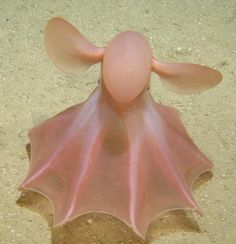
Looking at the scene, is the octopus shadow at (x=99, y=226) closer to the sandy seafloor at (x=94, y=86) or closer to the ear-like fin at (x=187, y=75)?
the sandy seafloor at (x=94, y=86)

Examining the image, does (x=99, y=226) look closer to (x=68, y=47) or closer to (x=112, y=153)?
(x=112, y=153)


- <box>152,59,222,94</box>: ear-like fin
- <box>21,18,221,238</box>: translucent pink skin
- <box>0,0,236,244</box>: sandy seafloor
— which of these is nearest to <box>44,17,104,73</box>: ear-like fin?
<box>21,18,221,238</box>: translucent pink skin

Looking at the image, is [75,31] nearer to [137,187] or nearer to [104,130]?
[104,130]

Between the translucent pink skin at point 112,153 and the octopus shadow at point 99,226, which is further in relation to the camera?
the octopus shadow at point 99,226

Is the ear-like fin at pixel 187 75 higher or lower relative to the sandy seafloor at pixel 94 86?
higher

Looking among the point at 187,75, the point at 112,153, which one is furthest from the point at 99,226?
the point at 187,75

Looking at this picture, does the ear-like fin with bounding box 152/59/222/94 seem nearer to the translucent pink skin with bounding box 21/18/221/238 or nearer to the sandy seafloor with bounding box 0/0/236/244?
the translucent pink skin with bounding box 21/18/221/238

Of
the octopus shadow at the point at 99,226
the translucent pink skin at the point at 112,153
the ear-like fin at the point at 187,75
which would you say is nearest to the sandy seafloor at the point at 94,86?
the octopus shadow at the point at 99,226

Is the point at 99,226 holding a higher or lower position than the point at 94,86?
lower

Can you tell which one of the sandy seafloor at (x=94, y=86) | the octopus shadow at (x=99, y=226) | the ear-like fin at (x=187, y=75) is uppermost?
the ear-like fin at (x=187, y=75)
